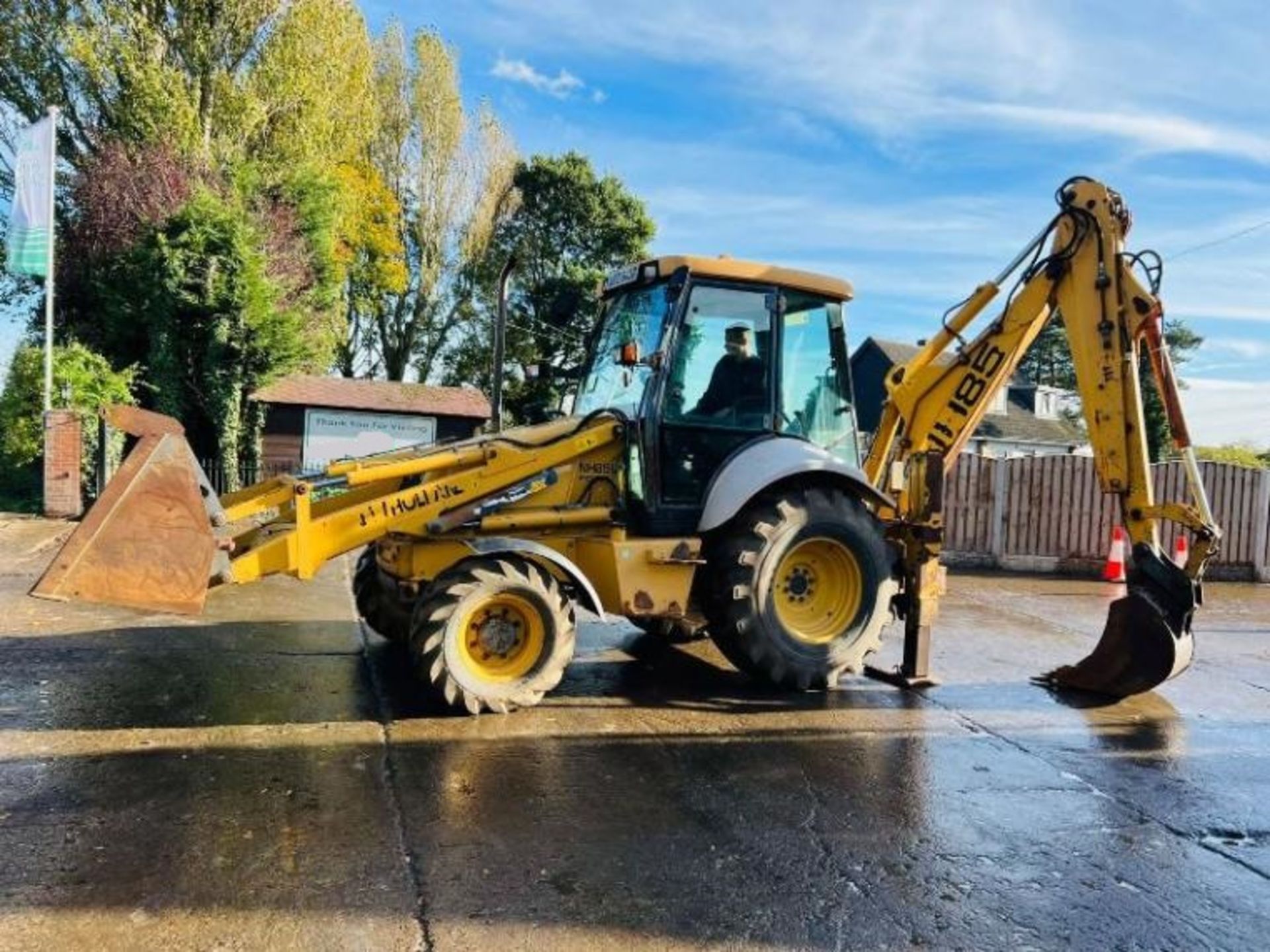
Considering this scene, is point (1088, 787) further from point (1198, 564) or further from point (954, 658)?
point (954, 658)

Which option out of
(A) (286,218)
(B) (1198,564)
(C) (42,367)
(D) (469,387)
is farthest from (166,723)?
(D) (469,387)

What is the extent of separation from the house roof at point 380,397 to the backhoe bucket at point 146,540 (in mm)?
21213

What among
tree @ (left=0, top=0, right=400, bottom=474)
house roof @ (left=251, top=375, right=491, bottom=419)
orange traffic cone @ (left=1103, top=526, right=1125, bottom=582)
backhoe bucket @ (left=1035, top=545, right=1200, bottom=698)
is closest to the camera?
backhoe bucket @ (left=1035, top=545, right=1200, bottom=698)

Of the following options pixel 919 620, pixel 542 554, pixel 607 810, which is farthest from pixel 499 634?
pixel 919 620

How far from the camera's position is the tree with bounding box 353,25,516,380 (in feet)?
99.0

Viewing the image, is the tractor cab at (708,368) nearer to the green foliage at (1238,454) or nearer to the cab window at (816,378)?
the cab window at (816,378)

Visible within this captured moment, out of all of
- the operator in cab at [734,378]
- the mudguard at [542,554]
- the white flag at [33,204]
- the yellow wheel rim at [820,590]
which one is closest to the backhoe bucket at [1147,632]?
the yellow wheel rim at [820,590]

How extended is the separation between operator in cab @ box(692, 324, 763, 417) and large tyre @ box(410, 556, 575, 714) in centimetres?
156

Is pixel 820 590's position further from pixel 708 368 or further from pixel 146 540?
pixel 146 540

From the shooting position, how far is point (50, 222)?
49.1ft

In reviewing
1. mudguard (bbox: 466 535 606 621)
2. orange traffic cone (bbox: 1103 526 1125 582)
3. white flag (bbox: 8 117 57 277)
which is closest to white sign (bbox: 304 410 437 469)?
white flag (bbox: 8 117 57 277)

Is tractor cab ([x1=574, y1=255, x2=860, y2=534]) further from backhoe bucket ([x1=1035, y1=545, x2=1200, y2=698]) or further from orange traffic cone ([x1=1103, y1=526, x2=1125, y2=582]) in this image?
orange traffic cone ([x1=1103, y1=526, x2=1125, y2=582])

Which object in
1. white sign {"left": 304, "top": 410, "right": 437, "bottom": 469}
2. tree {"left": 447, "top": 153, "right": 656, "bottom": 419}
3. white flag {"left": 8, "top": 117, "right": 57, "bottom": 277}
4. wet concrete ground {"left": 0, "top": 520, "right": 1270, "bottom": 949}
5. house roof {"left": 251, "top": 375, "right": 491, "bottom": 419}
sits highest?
tree {"left": 447, "top": 153, "right": 656, "bottom": 419}

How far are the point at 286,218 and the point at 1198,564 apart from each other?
19292 millimetres
